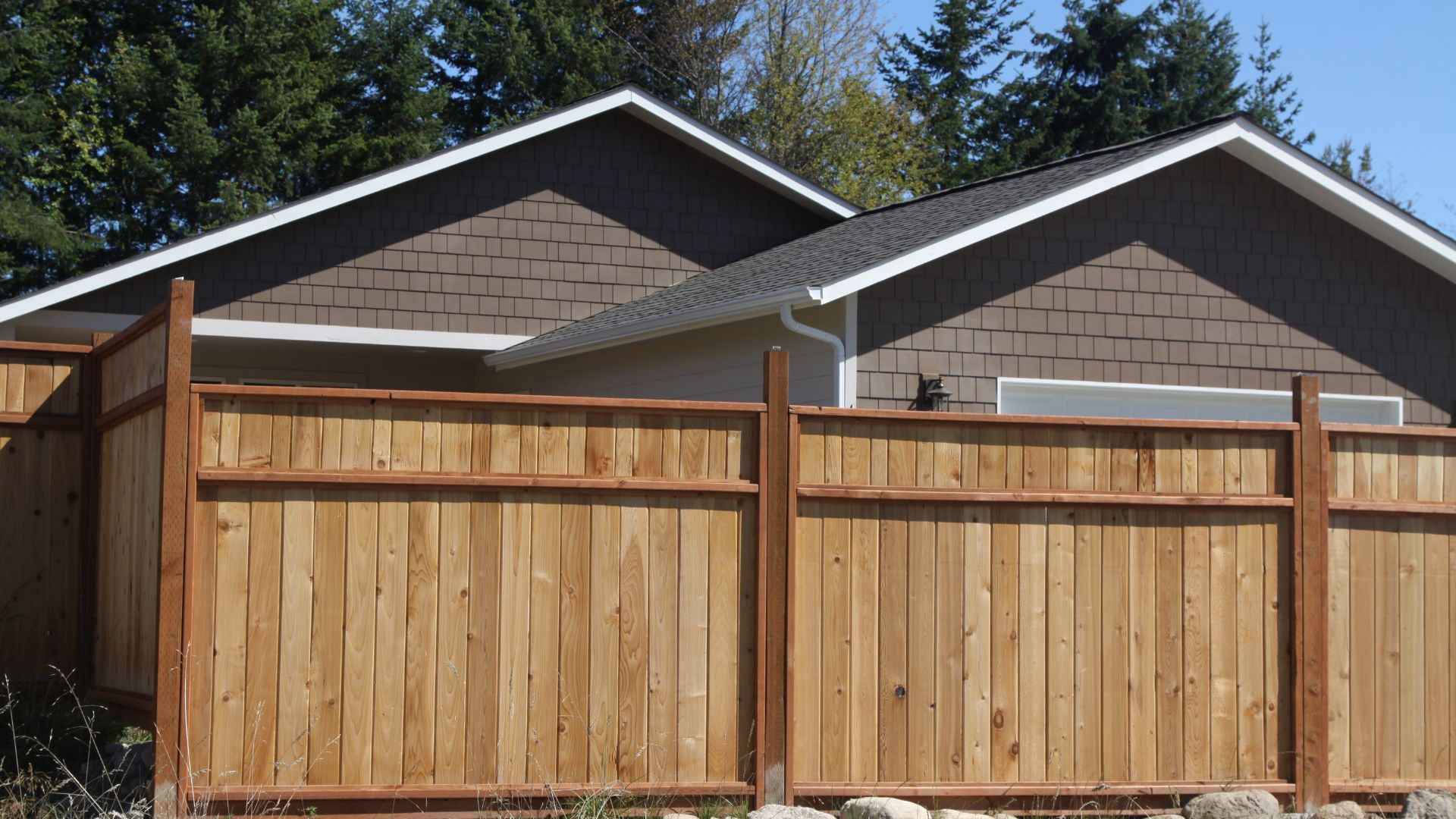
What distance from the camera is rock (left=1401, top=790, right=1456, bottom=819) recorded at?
6773mm

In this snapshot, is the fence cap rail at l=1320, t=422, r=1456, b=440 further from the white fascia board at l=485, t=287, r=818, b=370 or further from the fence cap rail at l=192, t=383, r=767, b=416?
the white fascia board at l=485, t=287, r=818, b=370

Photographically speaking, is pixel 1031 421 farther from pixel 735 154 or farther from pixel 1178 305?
pixel 735 154

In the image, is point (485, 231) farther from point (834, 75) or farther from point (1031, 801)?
point (834, 75)

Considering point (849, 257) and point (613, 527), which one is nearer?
point (613, 527)

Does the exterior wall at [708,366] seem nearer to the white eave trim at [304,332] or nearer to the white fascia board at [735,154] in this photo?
the white eave trim at [304,332]

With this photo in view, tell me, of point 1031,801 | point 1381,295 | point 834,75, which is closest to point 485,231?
point 1381,295

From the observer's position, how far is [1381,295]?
1136 cm

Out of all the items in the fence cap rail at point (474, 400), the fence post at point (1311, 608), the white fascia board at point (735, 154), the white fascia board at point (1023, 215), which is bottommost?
the fence post at point (1311, 608)

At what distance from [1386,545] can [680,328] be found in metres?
5.52

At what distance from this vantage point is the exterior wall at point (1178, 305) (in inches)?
401

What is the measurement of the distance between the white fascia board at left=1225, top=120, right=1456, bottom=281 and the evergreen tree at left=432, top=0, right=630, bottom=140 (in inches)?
768

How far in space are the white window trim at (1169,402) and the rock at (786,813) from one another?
4.69 meters

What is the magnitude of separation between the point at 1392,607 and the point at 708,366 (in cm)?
569

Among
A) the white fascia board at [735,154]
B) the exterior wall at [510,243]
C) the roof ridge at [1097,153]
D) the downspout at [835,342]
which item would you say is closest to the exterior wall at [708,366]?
the downspout at [835,342]
